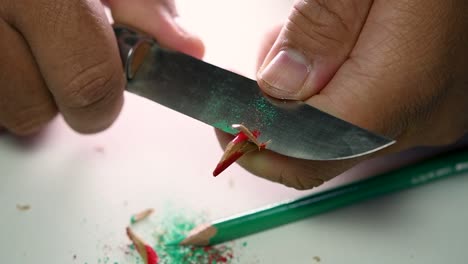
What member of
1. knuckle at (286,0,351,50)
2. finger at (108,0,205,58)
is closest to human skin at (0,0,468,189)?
knuckle at (286,0,351,50)

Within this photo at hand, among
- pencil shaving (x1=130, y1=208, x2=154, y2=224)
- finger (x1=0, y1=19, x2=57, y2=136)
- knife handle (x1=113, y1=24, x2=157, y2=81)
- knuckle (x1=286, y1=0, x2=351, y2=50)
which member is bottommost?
pencil shaving (x1=130, y1=208, x2=154, y2=224)

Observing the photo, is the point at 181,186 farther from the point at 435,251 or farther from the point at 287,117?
the point at 435,251

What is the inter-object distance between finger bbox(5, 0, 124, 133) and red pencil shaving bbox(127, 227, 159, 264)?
21 cm

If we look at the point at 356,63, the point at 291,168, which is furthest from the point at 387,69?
the point at 291,168

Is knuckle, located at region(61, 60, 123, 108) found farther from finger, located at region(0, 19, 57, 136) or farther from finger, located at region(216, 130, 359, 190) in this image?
finger, located at region(216, 130, 359, 190)

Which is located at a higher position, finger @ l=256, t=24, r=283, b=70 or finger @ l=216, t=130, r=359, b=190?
finger @ l=256, t=24, r=283, b=70

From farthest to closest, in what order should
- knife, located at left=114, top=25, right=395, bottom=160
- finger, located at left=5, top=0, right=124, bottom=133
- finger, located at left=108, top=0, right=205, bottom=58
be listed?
finger, located at left=108, top=0, right=205, bottom=58
finger, located at left=5, top=0, right=124, bottom=133
knife, located at left=114, top=25, right=395, bottom=160

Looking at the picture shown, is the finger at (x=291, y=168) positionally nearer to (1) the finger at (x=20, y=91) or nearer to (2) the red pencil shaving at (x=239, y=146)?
(2) the red pencil shaving at (x=239, y=146)

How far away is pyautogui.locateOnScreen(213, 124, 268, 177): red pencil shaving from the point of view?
692 mm

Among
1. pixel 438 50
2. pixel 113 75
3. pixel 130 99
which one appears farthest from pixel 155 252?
pixel 438 50

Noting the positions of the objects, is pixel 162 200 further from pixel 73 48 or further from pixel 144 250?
pixel 73 48

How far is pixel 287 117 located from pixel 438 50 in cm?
24

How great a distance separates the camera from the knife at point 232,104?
2.19ft

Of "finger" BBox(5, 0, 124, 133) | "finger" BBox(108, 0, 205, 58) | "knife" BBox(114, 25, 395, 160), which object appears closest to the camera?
"knife" BBox(114, 25, 395, 160)
